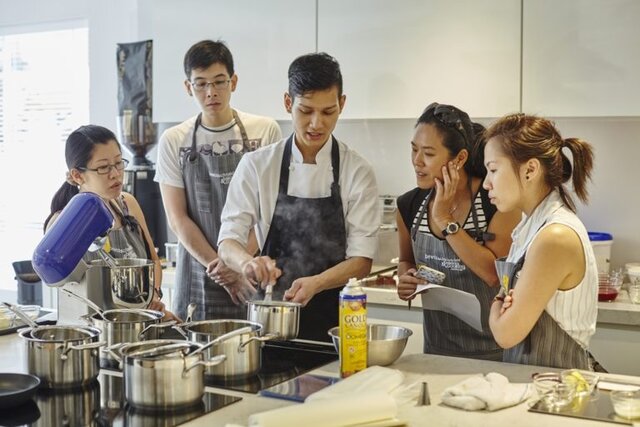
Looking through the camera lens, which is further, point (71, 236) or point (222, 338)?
point (71, 236)

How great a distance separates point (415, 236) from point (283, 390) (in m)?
1.03

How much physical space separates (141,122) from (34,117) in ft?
3.64

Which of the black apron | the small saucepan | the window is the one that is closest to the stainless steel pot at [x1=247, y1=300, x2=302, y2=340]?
the small saucepan

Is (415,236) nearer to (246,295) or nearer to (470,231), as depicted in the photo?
(470,231)

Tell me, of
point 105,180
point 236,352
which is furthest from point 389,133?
point 236,352

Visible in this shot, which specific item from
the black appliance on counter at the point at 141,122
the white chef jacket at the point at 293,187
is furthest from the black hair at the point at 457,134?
the black appliance on counter at the point at 141,122

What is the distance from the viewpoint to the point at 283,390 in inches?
73.3

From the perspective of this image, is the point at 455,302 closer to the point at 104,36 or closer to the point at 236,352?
the point at 236,352

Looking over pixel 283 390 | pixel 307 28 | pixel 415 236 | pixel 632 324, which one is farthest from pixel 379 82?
pixel 283 390

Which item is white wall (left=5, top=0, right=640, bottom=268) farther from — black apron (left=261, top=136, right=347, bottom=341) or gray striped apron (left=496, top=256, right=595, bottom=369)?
gray striped apron (left=496, top=256, right=595, bottom=369)

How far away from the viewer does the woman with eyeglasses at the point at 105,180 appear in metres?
2.96

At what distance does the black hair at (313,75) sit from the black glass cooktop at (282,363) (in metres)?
0.78

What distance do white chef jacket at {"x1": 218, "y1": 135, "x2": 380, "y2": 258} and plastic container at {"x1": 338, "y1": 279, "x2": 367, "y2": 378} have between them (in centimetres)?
74

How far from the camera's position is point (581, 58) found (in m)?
3.39
